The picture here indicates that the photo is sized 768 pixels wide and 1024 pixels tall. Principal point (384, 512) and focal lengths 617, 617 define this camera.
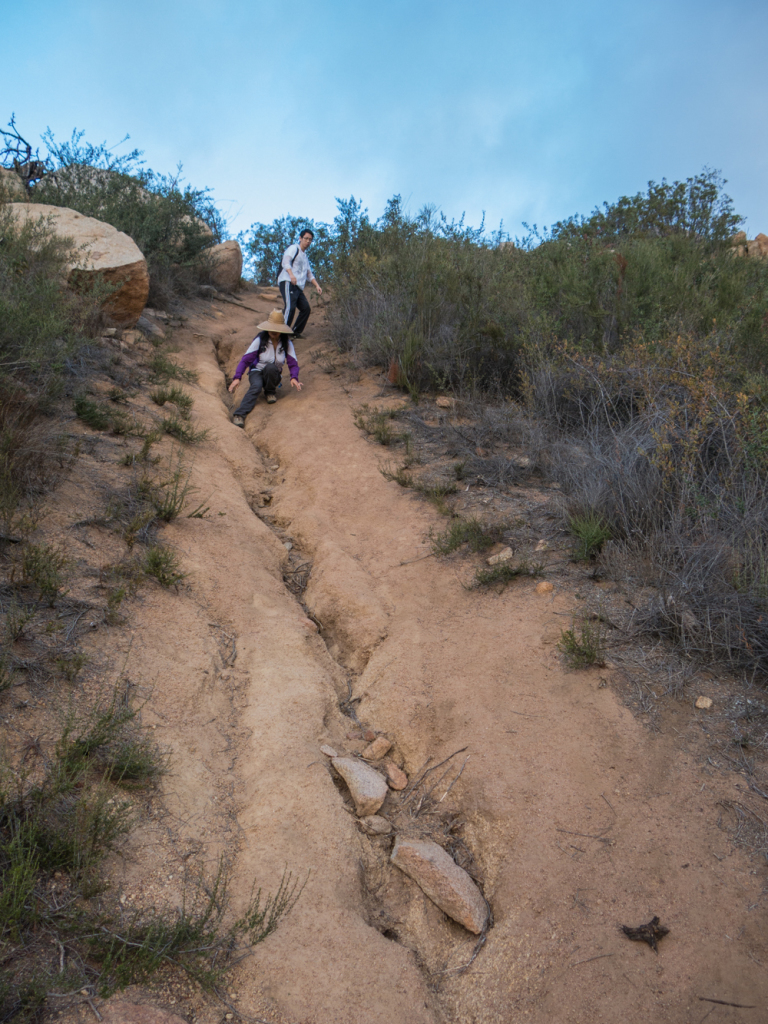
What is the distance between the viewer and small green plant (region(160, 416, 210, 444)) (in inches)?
228

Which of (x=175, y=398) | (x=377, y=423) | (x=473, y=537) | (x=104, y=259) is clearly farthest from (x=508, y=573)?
(x=104, y=259)

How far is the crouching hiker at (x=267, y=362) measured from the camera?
24.5ft

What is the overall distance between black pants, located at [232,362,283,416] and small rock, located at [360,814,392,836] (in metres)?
5.58

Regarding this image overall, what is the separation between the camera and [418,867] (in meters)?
2.42

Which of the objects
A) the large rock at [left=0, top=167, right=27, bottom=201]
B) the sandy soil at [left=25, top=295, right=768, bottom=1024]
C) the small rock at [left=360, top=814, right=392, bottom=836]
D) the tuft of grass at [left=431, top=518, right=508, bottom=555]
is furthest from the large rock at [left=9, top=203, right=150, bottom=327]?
the small rock at [left=360, top=814, right=392, bottom=836]

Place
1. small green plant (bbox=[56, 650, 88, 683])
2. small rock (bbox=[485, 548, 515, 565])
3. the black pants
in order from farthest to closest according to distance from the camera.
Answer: the black pants
small rock (bbox=[485, 548, 515, 565])
small green plant (bbox=[56, 650, 88, 683])

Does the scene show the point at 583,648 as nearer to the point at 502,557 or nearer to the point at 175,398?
the point at 502,557

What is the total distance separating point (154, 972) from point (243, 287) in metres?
14.1

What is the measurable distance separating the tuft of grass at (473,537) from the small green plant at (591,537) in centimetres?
59

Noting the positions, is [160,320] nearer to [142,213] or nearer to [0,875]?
[142,213]

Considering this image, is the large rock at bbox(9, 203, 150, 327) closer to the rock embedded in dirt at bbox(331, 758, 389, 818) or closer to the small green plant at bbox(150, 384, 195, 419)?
the small green plant at bbox(150, 384, 195, 419)

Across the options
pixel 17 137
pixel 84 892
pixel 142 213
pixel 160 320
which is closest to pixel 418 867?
pixel 84 892

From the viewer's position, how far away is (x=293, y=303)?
8.77 meters

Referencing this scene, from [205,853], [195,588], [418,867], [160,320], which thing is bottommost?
[418,867]
